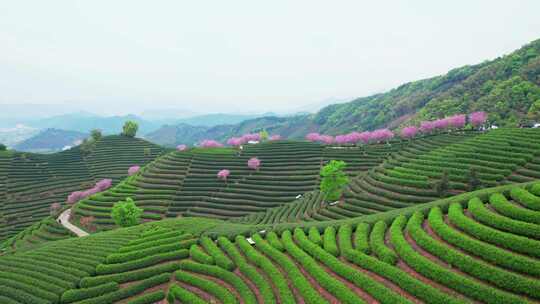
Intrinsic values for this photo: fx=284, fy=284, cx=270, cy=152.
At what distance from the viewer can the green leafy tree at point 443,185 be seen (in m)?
38.1

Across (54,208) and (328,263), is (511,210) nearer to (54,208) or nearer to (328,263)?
(328,263)

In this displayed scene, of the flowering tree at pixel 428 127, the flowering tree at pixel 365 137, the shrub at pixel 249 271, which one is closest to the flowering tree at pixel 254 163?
the flowering tree at pixel 365 137

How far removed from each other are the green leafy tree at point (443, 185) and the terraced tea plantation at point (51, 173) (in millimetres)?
84562

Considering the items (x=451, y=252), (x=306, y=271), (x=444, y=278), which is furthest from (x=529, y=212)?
(x=306, y=271)

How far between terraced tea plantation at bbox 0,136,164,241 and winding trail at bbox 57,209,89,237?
38.2ft

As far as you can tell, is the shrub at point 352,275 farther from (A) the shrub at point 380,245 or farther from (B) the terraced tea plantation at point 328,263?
(A) the shrub at point 380,245

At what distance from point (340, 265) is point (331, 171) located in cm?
2870

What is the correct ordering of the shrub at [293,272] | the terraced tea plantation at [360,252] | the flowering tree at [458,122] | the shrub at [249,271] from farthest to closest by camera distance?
the flowering tree at [458,122] < the shrub at [249,271] < the shrub at [293,272] < the terraced tea plantation at [360,252]

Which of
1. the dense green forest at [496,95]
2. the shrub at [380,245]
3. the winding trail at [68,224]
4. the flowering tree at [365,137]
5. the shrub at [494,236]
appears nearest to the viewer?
the shrub at [494,236]

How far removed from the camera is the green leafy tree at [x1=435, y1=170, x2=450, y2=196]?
38.1m

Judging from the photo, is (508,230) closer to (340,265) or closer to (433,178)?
(340,265)

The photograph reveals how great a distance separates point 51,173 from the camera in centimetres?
9212

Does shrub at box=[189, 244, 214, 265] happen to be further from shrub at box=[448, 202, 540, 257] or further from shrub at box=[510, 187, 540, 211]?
shrub at box=[510, 187, 540, 211]

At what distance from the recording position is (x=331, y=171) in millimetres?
48250
